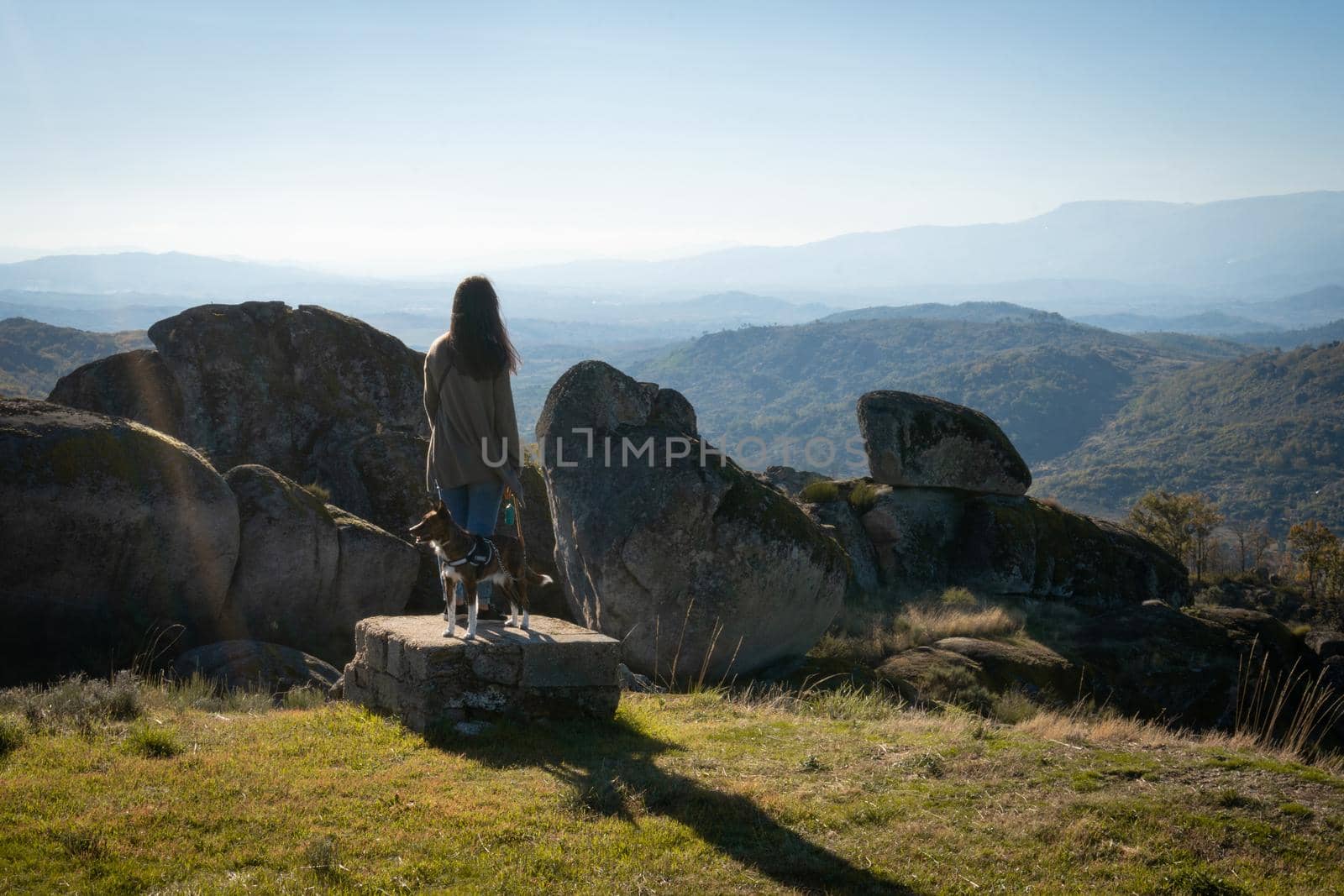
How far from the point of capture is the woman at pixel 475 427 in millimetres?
8664

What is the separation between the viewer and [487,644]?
821 cm

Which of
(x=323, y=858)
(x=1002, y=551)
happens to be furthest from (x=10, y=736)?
(x=1002, y=551)

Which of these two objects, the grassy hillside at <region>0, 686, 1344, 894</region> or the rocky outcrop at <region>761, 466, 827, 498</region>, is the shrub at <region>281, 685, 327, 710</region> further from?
the rocky outcrop at <region>761, 466, 827, 498</region>

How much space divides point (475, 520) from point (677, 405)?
30.4ft

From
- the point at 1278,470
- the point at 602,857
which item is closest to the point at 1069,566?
the point at 602,857

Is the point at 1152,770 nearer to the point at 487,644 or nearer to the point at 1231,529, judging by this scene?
the point at 487,644

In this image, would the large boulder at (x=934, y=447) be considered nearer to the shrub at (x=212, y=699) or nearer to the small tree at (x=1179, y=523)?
the shrub at (x=212, y=699)

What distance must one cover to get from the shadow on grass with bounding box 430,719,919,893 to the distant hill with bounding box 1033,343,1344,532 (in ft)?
427

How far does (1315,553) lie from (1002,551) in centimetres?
3593

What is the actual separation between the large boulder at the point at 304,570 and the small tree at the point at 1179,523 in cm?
4463

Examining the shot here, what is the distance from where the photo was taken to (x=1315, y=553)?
48.3 meters

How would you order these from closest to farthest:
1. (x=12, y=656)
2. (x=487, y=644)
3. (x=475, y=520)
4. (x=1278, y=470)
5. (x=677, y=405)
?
1. (x=487, y=644)
2. (x=475, y=520)
3. (x=12, y=656)
4. (x=677, y=405)
5. (x=1278, y=470)

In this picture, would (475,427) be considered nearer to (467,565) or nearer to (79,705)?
Result: (467,565)

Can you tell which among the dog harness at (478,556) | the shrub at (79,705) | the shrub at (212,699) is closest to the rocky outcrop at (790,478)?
the shrub at (212,699)
